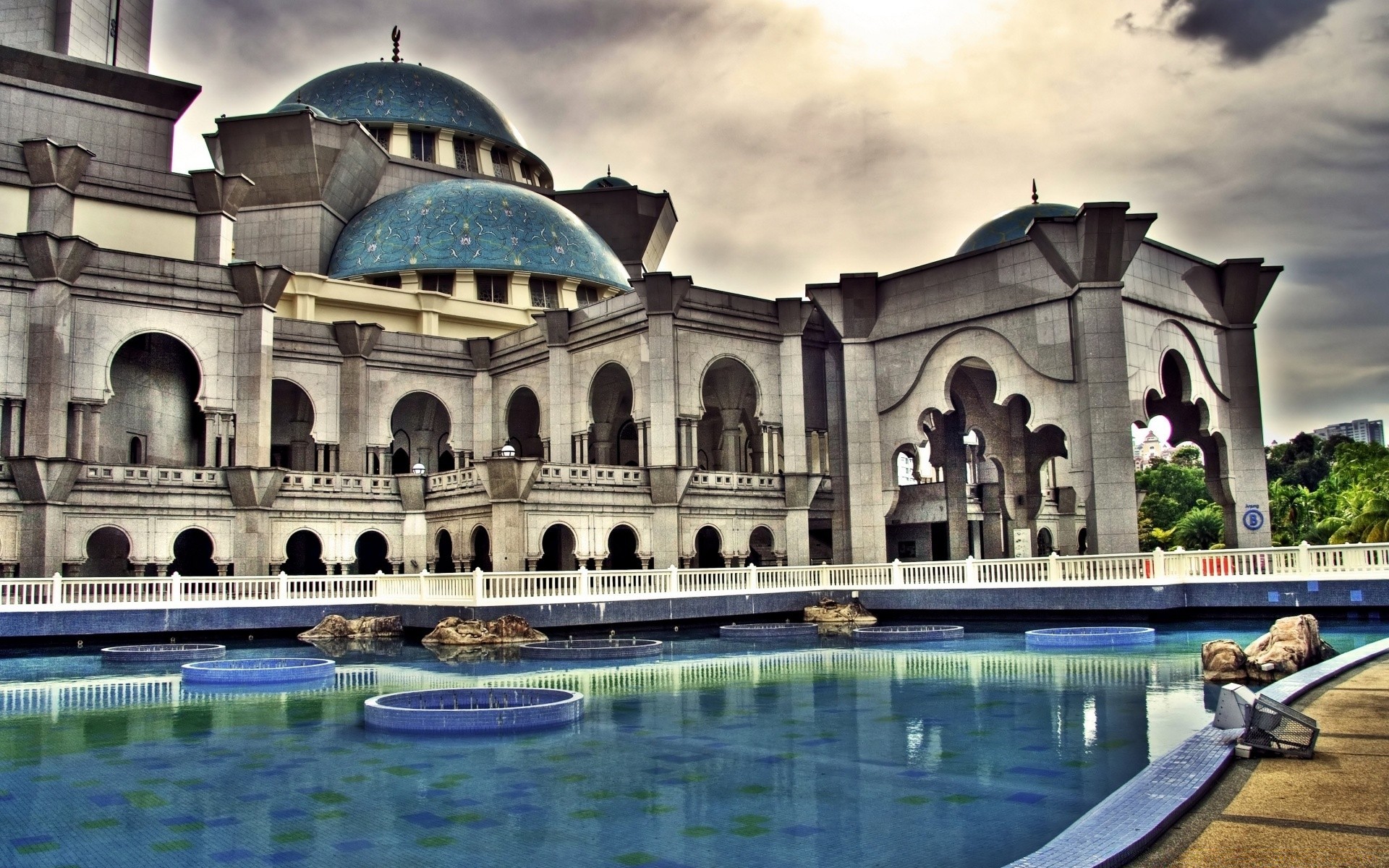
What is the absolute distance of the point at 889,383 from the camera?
32156mm

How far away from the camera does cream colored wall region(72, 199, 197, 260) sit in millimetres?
31344

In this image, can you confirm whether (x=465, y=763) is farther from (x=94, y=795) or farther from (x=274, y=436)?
(x=274, y=436)

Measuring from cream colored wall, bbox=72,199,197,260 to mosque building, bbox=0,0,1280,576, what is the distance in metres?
0.09

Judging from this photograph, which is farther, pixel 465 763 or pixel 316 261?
pixel 316 261

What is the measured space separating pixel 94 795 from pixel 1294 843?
8047mm

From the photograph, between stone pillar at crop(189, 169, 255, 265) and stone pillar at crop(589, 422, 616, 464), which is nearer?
stone pillar at crop(189, 169, 255, 265)

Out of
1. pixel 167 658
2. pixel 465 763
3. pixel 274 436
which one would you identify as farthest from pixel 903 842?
pixel 274 436

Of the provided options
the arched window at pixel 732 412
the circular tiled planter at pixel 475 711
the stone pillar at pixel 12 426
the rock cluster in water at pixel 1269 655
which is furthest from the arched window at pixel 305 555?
the rock cluster in water at pixel 1269 655

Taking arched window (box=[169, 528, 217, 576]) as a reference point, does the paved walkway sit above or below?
below

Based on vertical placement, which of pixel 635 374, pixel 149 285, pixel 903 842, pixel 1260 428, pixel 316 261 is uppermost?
pixel 316 261

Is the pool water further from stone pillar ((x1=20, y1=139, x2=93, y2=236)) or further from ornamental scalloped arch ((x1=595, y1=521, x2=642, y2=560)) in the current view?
stone pillar ((x1=20, y1=139, x2=93, y2=236))

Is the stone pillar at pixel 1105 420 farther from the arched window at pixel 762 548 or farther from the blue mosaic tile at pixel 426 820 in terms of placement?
the blue mosaic tile at pixel 426 820

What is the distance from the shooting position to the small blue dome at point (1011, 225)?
39.8 m

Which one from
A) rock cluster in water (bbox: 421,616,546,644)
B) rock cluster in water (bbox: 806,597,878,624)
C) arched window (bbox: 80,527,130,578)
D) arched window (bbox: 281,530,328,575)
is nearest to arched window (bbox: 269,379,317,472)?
arched window (bbox: 281,530,328,575)
